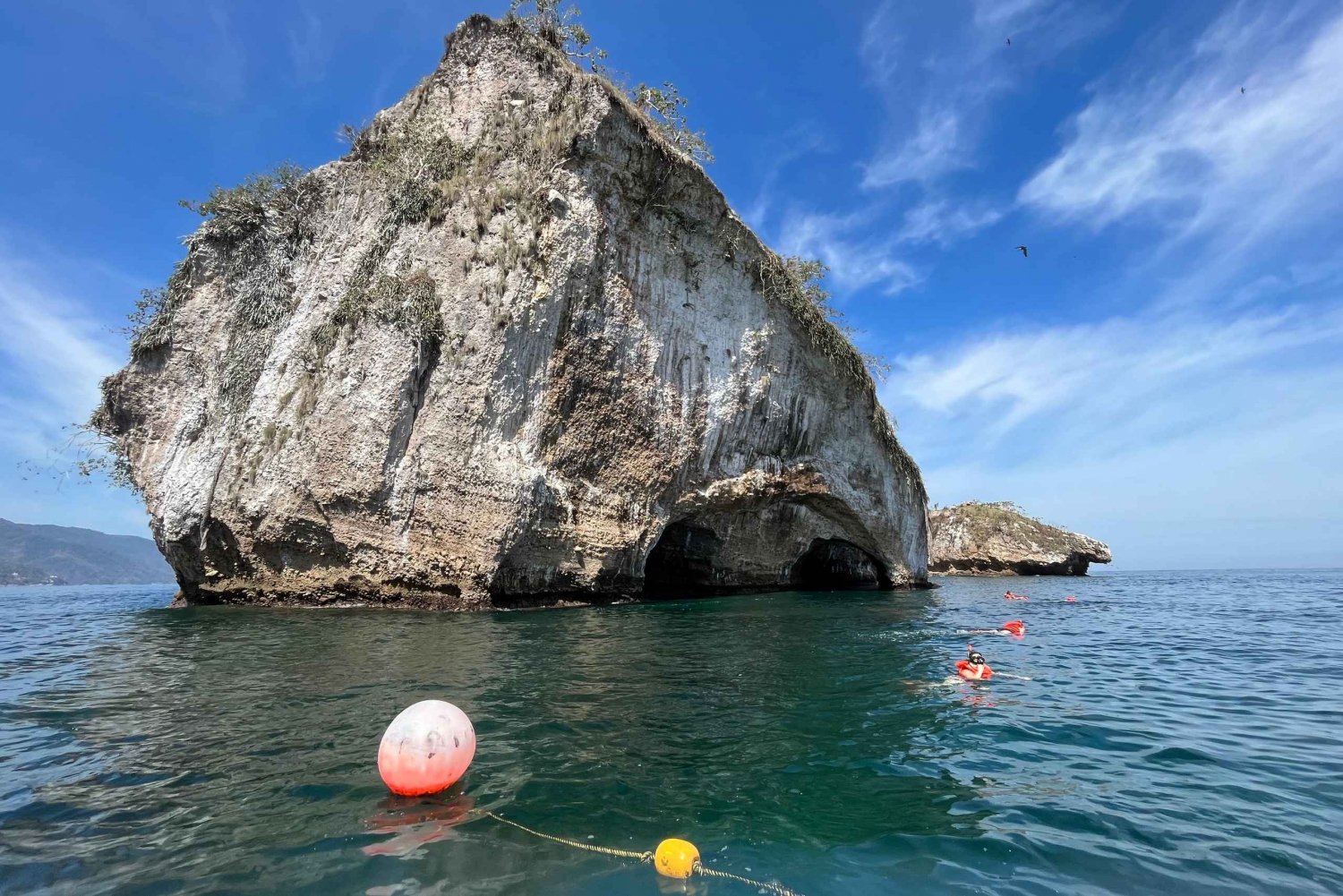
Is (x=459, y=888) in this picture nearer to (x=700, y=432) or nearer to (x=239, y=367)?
(x=700, y=432)

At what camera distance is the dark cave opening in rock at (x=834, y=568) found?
3256cm

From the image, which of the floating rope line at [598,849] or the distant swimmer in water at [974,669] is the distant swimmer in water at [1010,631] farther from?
the floating rope line at [598,849]

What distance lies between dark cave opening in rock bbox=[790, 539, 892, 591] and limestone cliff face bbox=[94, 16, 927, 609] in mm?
11267

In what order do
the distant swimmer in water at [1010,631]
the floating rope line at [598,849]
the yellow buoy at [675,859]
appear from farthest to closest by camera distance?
the distant swimmer in water at [1010,631] → the floating rope line at [598,849] → the yellow buoy at [675,859]

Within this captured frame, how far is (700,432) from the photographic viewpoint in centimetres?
2131

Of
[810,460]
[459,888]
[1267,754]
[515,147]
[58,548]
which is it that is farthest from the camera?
Answer: [58,548]

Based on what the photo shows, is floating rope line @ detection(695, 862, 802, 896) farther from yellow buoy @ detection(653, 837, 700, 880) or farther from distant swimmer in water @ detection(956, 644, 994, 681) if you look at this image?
distant swimmer in water @ detection(956, 644, 994, 681)

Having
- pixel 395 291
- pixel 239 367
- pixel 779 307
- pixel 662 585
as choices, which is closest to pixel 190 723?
pixel 395 291

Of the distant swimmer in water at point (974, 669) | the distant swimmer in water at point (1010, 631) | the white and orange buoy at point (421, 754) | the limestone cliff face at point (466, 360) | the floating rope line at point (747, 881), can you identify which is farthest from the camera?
the limestone cliff face at point (466, 360)

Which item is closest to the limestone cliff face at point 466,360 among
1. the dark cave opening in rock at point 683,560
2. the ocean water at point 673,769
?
the dark cave opening in rock at point 683,560

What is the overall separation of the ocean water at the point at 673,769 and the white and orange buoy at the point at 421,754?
17 cm

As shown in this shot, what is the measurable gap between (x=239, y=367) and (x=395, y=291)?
20.9 ft

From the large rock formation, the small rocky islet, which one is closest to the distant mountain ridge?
the small rocky islet

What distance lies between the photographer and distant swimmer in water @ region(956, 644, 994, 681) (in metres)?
9.21
